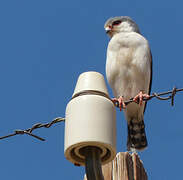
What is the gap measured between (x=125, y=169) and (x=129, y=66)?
4366 millimetres

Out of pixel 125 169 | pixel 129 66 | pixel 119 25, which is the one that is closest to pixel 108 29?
pixel 119 25

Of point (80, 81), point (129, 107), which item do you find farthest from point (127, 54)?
point (80, 81)

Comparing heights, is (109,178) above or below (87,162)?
above

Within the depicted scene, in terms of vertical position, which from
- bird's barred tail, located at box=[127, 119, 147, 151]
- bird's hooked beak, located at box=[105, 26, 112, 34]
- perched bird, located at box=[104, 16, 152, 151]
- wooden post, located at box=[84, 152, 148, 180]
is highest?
bird's hooked beak, located at box=[105, 26, 112, 34]

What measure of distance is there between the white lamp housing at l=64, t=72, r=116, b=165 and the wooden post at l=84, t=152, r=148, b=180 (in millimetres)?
1007

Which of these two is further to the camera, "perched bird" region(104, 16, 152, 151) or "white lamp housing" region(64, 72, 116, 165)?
"perched bird" region(104, 16, 152, 151)

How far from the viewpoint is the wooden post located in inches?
169

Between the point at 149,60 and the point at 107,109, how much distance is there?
559 cm

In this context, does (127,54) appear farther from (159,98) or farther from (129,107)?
(159,98)

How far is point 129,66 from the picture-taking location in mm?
8492

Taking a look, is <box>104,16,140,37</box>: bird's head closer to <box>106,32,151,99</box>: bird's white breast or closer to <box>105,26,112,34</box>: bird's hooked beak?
<box>105,26,112,34</box>: bird's hooked beak

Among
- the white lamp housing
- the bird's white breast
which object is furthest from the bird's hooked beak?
the white lamp housing

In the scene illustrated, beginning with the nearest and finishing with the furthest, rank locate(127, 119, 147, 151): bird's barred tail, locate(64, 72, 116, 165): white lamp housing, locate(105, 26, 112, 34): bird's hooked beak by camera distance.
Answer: locate(64, 72, 116, 165): white lamp housing → locate(127, 119, 147, 151): bird's barred tail → locate(105, 26, 112, 34): bird's hooked beak

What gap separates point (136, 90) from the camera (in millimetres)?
8625
